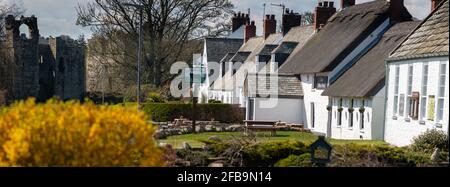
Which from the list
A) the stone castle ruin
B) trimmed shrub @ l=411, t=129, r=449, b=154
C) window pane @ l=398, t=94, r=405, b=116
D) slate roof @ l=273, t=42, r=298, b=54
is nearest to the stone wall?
the stone castle ruin

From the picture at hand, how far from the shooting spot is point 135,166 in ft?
36.8

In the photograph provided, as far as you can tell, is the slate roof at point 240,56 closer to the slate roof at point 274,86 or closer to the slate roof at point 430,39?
the slate roof at point 274,86

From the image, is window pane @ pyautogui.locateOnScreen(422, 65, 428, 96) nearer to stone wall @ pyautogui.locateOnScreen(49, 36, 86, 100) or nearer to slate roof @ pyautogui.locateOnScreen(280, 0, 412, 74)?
slate roof @ pyautogui.locateOnScreen(280, 0, 412, 74)

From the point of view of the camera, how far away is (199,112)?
4650 cm

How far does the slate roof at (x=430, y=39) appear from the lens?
24.0m

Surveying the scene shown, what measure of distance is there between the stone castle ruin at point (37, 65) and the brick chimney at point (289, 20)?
2292cm

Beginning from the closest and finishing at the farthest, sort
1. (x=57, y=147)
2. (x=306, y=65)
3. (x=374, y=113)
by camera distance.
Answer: (x=57, y=147) < (x=374, y=113) < (x=306, y=65)

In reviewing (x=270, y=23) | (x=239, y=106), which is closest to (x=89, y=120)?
(x=239, y=106)

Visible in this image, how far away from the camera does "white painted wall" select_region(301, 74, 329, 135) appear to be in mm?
39884

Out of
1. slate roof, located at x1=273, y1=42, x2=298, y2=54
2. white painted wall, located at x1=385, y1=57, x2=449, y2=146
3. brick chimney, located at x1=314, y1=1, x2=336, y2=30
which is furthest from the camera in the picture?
slate roof, located at x1=273, y1=42, x2=298, y2=54

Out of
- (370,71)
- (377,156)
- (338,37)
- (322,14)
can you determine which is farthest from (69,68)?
(377,156)

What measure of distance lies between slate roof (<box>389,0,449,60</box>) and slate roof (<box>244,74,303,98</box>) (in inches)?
616
